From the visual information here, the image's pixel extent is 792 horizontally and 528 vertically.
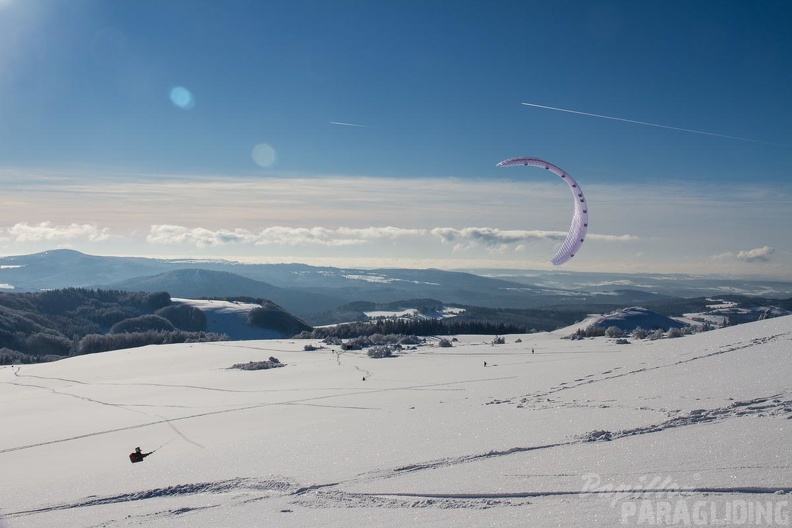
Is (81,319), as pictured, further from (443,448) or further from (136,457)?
(443,448)

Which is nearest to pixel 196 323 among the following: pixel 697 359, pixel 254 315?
pixel 254 315

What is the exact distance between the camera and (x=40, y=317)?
8906 centimetres

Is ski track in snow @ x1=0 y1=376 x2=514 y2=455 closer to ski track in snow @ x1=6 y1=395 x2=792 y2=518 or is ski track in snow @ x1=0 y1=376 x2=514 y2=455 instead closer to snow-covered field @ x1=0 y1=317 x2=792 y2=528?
snow-covered field @ x1=0 y1=317 x2=792 y2=528

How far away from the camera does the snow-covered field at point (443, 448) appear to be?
13.8 feet

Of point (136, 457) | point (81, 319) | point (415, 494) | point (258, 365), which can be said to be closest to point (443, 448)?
point (415, 494)

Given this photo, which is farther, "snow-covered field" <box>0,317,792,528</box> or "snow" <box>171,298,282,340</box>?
"snow" <box>171,298,282,340</box>

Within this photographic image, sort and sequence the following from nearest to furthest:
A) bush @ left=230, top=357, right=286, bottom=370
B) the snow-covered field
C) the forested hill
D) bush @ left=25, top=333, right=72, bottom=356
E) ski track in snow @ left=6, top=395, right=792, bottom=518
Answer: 1. the snow-covered field
2. ski track in snow @ left=6, top=395, right=792, bottom=518
3. bush @ left=230, top=357, right=286, bottom=370
4. bush @ left=25, top=333, right=72, bottom=356
5. the forested hill

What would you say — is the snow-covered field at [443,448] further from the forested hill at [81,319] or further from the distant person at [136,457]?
the forested hill at [81,319]

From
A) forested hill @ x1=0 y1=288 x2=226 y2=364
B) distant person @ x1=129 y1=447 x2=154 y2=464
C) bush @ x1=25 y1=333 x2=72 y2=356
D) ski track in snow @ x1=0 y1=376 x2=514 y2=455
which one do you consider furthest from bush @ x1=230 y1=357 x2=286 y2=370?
bush @ x1=25 y1=333 x2=72 y2=356

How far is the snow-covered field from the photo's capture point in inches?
165

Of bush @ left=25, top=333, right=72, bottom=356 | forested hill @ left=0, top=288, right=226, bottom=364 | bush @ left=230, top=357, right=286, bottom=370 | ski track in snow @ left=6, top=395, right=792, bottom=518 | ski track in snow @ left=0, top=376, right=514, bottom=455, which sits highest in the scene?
ski track in snow @ left=6, top=395, right=792, bottom=518

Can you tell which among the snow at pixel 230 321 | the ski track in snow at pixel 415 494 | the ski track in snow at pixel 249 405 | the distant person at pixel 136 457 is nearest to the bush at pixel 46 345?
the snow at pixel 230 321

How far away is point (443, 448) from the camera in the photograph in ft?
19.7

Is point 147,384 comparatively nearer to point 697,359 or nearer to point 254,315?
point 697,359
